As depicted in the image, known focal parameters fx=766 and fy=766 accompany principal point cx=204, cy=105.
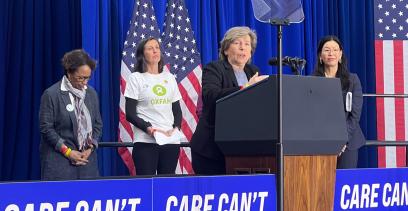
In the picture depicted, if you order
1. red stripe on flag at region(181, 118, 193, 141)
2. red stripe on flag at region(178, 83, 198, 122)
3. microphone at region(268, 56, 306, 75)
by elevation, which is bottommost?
red stripe on flag at region(181, 118, 193, 141)

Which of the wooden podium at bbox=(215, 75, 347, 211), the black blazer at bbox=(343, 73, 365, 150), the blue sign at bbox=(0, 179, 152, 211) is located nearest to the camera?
the blue sign at bbox=(0, 179, 152, 211)

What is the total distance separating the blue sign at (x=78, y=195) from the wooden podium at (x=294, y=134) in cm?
59

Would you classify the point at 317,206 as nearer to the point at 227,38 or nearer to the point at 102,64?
the point at 227,38

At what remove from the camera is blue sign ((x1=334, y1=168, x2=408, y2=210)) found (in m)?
3.32

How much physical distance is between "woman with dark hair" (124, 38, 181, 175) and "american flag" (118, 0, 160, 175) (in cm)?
89

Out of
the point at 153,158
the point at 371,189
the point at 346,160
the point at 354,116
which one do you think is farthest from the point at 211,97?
the point at 153,158

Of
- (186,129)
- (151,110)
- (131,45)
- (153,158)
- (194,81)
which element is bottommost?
(153,158)

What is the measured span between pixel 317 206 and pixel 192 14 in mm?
3919

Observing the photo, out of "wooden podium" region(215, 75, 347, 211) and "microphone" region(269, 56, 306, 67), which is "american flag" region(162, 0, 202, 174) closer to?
"wooden podium" region(215, 75, 347, 211)

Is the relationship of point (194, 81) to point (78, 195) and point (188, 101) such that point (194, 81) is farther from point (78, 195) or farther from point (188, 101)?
point (78, 195)

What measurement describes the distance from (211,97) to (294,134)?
22.2 inches

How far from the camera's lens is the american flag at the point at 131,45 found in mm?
6176

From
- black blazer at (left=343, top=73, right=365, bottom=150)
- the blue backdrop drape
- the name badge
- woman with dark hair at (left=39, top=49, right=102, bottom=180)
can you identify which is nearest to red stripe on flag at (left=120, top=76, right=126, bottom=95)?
the blue backdrop drape

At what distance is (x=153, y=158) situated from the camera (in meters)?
5.14
